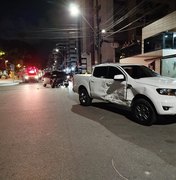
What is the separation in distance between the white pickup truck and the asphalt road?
505 millimetres

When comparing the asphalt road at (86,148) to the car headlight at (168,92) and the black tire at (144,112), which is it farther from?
the car headlight at (168,92)

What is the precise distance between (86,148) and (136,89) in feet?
10.7

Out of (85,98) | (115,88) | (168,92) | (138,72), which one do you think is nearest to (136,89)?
(168,92)

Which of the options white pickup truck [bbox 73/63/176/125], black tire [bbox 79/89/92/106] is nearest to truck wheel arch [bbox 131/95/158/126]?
white pickup truck [bbox 73/63/176/125]

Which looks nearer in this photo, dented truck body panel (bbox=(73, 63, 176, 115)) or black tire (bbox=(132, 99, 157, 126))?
dented truck body panel (bbox=(73, 63, 176, 115))

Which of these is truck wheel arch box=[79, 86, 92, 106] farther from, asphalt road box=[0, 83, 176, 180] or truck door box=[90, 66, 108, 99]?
asphalt road box=[0, 83, 176, 180]

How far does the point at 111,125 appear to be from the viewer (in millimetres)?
7996

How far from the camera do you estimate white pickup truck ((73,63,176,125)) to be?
7543mm

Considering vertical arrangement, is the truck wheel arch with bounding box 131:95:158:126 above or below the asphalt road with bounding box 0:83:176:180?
above

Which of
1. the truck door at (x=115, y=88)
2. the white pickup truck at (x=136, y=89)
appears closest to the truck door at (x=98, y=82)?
the white pickup truck at (x=136, y=89)

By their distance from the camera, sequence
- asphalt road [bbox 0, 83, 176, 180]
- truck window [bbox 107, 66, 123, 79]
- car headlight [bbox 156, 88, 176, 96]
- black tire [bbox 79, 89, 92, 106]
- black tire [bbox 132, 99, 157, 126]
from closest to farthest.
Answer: asphalt road [bbox 0, 83, 176, 180], car headlight [bbox 156, 88, 176, 96], black tire [bbox 132, 99, 157, 126], truck window [bbox 107, 66, 123, 79], black tire [bbox 79, 89, 92, 106]

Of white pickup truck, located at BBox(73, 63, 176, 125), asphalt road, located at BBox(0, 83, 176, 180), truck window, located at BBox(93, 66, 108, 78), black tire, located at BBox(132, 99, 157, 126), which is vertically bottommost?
asphalt road, located at BBox(0, 83, 176, 180)

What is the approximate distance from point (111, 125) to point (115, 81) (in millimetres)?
2051

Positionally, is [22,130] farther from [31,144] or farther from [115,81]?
[115,81]
